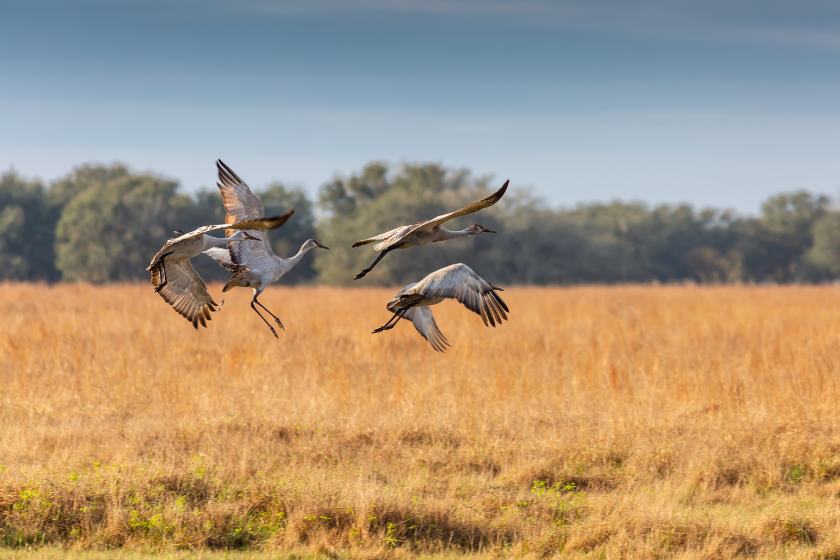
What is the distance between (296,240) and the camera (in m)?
46.1

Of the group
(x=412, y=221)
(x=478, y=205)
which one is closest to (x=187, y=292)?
(x=478, y=205)

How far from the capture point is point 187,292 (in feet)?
15.8

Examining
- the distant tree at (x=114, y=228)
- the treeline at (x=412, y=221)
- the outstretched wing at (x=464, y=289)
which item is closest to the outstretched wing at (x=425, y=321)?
the outstretched wing at (x=464, y=289)

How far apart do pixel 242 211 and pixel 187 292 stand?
3.09ft

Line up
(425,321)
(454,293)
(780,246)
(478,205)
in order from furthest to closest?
1. (780,246)
2. (425,321)
3. (454,293)
4. (478,205)

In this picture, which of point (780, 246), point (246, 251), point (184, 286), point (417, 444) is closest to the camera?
point (246, 251)

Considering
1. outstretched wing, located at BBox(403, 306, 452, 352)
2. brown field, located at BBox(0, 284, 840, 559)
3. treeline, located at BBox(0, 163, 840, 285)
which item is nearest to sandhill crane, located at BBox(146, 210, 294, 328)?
outstretched wing, located at BBox(403, 306, 452, 352)

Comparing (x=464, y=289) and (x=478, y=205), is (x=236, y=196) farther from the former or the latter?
(x=478, y=205)

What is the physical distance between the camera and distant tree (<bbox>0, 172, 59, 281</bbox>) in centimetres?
4853

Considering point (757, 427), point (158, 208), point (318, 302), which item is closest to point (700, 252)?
point (158, 208)

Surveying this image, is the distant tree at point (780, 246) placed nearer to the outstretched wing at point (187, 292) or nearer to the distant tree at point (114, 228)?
the distant tree at point (114, 228)

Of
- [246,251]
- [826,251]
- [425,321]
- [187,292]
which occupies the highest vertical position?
[826,251]

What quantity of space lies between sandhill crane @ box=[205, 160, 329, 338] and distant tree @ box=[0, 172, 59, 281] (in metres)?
49.9

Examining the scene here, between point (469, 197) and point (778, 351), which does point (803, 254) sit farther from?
point (778, 351)
